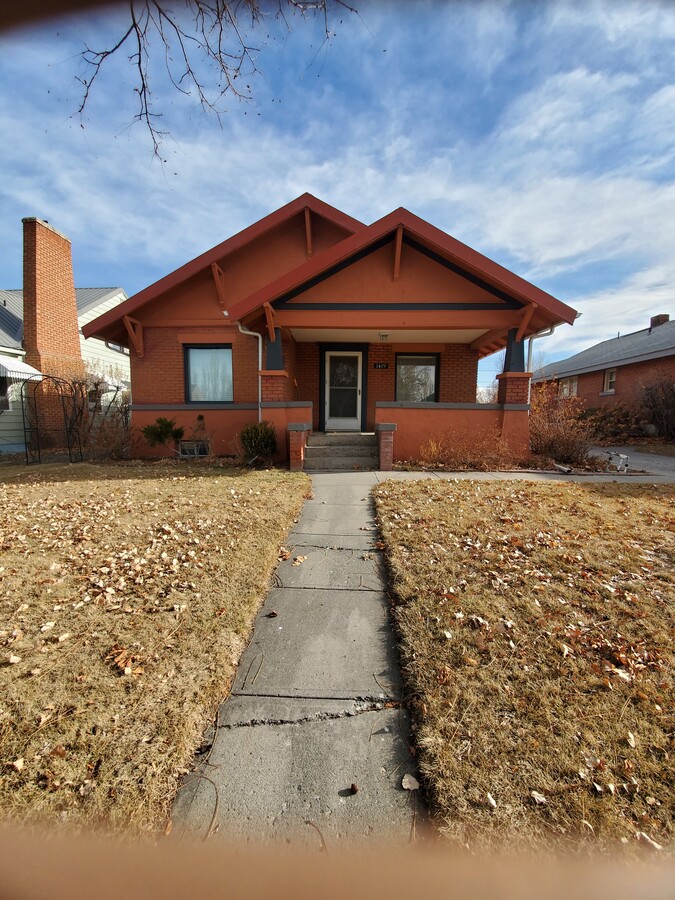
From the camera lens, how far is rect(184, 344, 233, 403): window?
10.3 meters

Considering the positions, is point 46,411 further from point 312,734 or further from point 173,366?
point 312,734

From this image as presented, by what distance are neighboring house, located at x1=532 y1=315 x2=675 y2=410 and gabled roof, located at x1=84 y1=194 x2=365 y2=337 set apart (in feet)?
35.7

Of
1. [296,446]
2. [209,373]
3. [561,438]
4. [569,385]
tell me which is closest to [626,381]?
[569,385]

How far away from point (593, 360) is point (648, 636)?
2224 centimetres

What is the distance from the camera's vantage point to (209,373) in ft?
33.8

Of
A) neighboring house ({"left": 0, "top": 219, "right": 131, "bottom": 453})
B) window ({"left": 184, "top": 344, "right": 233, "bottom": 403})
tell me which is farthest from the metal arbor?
window ({"left": 184, "top": 344, "right": 233, "bottom": 403})

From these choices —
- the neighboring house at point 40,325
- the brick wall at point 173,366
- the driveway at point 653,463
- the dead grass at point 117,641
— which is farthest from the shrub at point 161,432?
the driveway at point 653,463

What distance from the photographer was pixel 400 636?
2.59 meters

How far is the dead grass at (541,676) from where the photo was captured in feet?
4.93

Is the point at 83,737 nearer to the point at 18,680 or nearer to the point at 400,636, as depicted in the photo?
the point at 18,680

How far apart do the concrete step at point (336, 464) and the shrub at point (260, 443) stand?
2.57 ft

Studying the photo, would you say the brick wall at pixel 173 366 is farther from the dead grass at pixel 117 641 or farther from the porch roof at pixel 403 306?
the dead grass at pixel 117 641

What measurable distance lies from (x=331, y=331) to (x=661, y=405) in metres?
13.0

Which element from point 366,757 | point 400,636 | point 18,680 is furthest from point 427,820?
point 18,680
